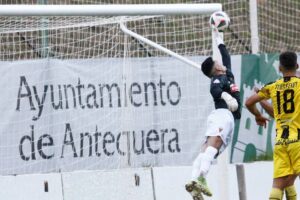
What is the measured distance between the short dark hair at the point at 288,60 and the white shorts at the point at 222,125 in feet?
3.08

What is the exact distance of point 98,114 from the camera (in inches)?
588

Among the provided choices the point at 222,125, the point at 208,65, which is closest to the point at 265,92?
the point at 222,125

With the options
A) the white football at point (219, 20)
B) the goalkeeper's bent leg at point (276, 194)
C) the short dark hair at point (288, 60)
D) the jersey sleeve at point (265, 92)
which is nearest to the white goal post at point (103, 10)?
the white football at point (219, 20)

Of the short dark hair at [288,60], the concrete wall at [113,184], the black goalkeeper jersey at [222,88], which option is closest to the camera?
the short dark hair at [288,60]

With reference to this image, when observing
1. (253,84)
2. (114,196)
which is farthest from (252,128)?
Answer: (114,196)

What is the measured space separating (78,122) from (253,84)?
9.32 ft

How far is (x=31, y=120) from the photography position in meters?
14.7

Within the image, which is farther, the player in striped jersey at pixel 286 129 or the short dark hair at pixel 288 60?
the player in striped jersey at pixel 286 129

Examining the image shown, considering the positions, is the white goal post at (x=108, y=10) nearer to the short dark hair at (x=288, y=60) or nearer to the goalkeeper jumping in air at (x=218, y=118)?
the goalkeeper jumping in air at (x=218, y=118)


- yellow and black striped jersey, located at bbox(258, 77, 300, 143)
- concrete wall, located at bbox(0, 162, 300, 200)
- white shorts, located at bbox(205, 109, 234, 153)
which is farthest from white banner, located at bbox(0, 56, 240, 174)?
yellow and black striped jersey, located at bbox(258, 77, 300, 143)

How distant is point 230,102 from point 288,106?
0.63m

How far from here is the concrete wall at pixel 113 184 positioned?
13445 millimetres

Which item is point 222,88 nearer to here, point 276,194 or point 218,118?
point 218,118

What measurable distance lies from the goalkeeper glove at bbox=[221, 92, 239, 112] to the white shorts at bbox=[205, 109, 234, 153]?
0.25m
